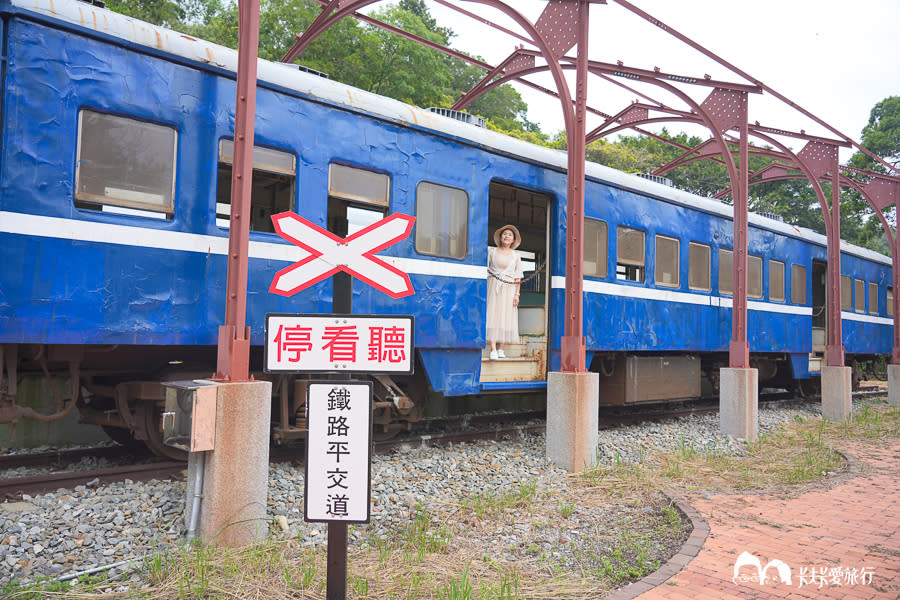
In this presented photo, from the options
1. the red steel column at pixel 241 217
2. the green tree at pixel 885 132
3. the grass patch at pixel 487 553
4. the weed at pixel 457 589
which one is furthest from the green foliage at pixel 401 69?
the weed at pixel 457 589

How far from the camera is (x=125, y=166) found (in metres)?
4.95

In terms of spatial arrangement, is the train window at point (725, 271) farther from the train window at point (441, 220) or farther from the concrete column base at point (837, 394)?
the train window at point (441, 220)

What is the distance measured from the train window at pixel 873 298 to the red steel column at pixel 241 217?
1622cm

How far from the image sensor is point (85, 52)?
4.78m

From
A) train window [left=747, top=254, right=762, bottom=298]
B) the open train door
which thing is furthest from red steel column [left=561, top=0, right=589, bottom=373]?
the open train door

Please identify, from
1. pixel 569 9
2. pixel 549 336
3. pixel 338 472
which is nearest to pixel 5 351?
pixel 338 472

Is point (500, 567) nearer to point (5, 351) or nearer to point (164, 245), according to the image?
point (164, 245)

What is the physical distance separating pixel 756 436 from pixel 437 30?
124 feet

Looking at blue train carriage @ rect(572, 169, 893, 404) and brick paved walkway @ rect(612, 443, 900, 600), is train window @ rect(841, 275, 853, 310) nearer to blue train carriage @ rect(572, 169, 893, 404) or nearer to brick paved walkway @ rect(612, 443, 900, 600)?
blue train carriage @ rect(572, 169, 893, 404)

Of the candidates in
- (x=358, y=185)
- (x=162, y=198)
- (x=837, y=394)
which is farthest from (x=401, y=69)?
(x=162, y=198)

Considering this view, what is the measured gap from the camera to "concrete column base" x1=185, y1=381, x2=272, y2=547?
4211 mm

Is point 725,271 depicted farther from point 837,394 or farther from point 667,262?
point 837,394

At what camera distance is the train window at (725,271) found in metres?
11.0

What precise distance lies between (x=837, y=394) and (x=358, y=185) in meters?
9.50
